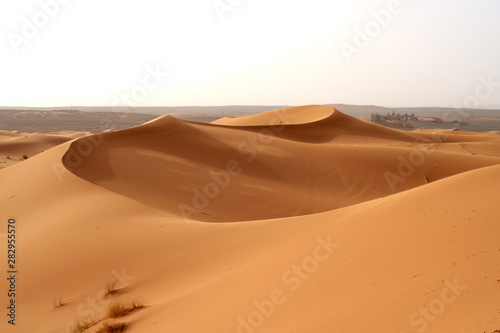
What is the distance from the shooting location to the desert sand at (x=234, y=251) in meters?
3.26

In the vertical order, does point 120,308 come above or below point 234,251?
above

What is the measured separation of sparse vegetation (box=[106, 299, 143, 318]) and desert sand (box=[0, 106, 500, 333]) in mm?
131

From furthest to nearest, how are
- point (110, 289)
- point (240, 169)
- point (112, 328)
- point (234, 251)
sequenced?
point (240, 169)
point (234, 251)
point (110, 289)
point (112, 328)

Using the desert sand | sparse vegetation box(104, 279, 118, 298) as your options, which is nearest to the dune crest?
the desert sand

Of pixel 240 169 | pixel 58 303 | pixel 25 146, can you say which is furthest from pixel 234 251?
pixel 25 146

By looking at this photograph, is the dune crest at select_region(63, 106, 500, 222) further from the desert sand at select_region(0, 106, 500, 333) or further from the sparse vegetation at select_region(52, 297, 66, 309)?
the sparse vegetation at select_region(52, 297, 66, 309)

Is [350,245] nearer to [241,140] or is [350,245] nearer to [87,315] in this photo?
[87,315]

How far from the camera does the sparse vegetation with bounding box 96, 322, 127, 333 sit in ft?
14.5

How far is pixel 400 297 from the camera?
10.5 feet

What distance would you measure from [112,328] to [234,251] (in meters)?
2.11

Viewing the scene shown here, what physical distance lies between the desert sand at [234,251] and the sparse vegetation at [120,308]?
0.43 ft

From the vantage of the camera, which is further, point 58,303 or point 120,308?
point 58,303

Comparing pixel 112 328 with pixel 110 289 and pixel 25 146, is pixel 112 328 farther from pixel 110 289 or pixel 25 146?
pixel 25 146

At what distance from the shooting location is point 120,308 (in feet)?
16.0
